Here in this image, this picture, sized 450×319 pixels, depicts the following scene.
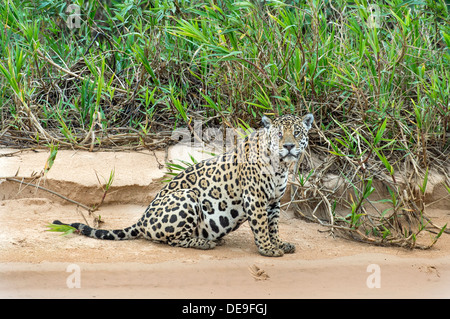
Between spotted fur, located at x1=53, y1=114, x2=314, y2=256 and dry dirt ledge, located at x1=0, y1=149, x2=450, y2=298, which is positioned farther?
spotted fur, located at x1=53, y1=114, x2=314, y2=256

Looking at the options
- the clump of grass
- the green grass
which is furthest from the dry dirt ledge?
Answer: the green grass

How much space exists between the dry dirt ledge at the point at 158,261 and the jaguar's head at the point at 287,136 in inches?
39.3

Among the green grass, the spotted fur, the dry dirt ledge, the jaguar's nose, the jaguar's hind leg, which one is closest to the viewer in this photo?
the dry dirt ledge

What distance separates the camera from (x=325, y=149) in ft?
23.6

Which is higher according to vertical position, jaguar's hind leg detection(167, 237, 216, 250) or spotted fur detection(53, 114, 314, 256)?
spotted fur detection(53, 114, 314, 256)

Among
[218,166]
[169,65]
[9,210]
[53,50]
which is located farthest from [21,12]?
[218,166]

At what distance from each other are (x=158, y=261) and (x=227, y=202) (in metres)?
0.90

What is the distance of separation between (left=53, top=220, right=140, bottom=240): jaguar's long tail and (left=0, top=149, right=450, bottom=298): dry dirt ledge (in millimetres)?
72

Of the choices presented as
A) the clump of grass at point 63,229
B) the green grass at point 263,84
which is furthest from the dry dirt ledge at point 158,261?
the green grass at point 263,84

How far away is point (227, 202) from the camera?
586 cm

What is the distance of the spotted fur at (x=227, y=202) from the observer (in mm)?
5723

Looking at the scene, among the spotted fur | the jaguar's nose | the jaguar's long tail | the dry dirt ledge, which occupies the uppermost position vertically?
the jaguar's nose

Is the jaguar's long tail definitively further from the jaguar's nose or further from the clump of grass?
the jaguar's nose

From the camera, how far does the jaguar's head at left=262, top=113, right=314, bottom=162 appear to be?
548 centimetres
